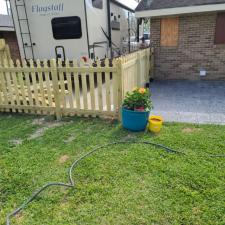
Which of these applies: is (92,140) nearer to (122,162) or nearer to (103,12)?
(122,162)

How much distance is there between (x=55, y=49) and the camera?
24.9ft

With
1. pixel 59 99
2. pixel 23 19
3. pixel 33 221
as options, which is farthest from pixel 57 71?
pixel 23 19

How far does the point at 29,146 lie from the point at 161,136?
2262 mm

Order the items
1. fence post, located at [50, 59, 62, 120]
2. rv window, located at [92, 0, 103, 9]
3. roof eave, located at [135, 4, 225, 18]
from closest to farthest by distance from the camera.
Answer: fence post, located at [50, 59, 62, 120]
roof eave, located at [135, 4, 225, 18]
rv window, located at [92, 0, 103, 9]

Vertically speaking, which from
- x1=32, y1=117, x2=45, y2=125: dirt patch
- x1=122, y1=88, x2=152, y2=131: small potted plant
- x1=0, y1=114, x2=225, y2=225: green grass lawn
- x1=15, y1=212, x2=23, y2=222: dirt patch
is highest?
x1=122, y1=88, x2=152, y2=131: small potted plant

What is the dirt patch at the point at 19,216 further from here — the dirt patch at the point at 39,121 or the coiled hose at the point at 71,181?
the dirt patch at the point at 39,121

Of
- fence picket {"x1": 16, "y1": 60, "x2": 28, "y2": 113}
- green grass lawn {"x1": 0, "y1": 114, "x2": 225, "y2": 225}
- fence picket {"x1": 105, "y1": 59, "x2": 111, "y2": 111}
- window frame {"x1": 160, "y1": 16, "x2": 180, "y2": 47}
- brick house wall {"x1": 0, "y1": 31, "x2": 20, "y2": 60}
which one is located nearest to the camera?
green grass lawn {"x1": 0, "y1": 114, "x2": 225, "y2": 225}

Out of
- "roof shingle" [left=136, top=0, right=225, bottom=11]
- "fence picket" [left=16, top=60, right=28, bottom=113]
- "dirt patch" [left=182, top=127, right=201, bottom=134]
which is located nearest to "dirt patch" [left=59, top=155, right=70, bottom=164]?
"dirt patch" [left=182, top=127, right=201, bottom=134]

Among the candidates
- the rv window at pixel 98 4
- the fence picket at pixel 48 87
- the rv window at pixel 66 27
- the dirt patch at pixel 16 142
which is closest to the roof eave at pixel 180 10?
the rv window at pixel 98 4

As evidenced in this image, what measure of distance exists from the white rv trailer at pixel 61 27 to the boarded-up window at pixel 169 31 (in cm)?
206

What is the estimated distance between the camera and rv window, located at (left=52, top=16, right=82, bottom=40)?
7051 mm

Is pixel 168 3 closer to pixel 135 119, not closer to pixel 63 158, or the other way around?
pixel 135 119

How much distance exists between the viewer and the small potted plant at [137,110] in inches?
169

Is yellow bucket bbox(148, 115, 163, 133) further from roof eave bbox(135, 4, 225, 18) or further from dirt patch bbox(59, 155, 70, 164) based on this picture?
roof eave bbox(135, 4, 225, 18)
